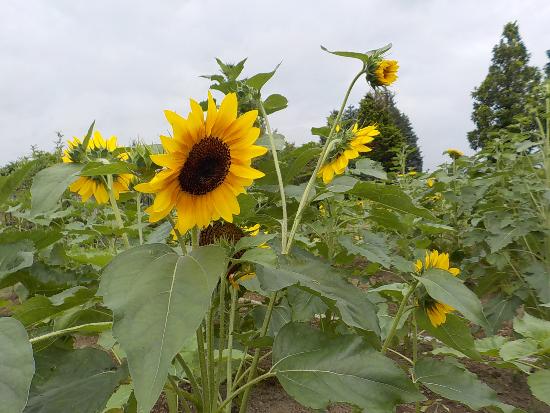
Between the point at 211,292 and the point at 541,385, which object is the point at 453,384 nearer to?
the point at 541,385

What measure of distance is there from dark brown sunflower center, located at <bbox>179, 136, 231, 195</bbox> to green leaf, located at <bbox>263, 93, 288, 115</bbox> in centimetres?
42

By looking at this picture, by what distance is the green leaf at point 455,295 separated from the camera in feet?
3.01

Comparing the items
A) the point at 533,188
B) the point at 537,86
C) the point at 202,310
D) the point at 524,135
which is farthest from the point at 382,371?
the point at 537,86

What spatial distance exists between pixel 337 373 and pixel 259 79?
74cm

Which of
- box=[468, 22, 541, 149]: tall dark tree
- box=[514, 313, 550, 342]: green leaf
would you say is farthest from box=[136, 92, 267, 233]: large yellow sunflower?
box=[468, 22, 541, 149]: tall dark tree

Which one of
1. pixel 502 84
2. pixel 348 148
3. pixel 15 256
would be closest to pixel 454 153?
pixel 348 148

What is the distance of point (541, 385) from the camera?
114 cm

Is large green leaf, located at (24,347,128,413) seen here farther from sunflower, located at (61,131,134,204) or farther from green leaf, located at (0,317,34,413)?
sunflower, located at (61,131,134,204)

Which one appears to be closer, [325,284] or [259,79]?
[325,284]

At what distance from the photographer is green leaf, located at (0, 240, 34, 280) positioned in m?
0.96

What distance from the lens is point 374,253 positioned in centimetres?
169

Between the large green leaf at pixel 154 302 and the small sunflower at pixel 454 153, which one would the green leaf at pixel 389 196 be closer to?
the large green leaf at pixel 154 302

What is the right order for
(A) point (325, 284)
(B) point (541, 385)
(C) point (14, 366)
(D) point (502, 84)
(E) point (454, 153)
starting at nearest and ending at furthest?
(C) point (14, 366) < (A) point (325, 284) < (B) point (541, 385) < (E) point (454, 153) < (D) point (502, 84)

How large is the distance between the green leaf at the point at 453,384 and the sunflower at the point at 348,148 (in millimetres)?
613
